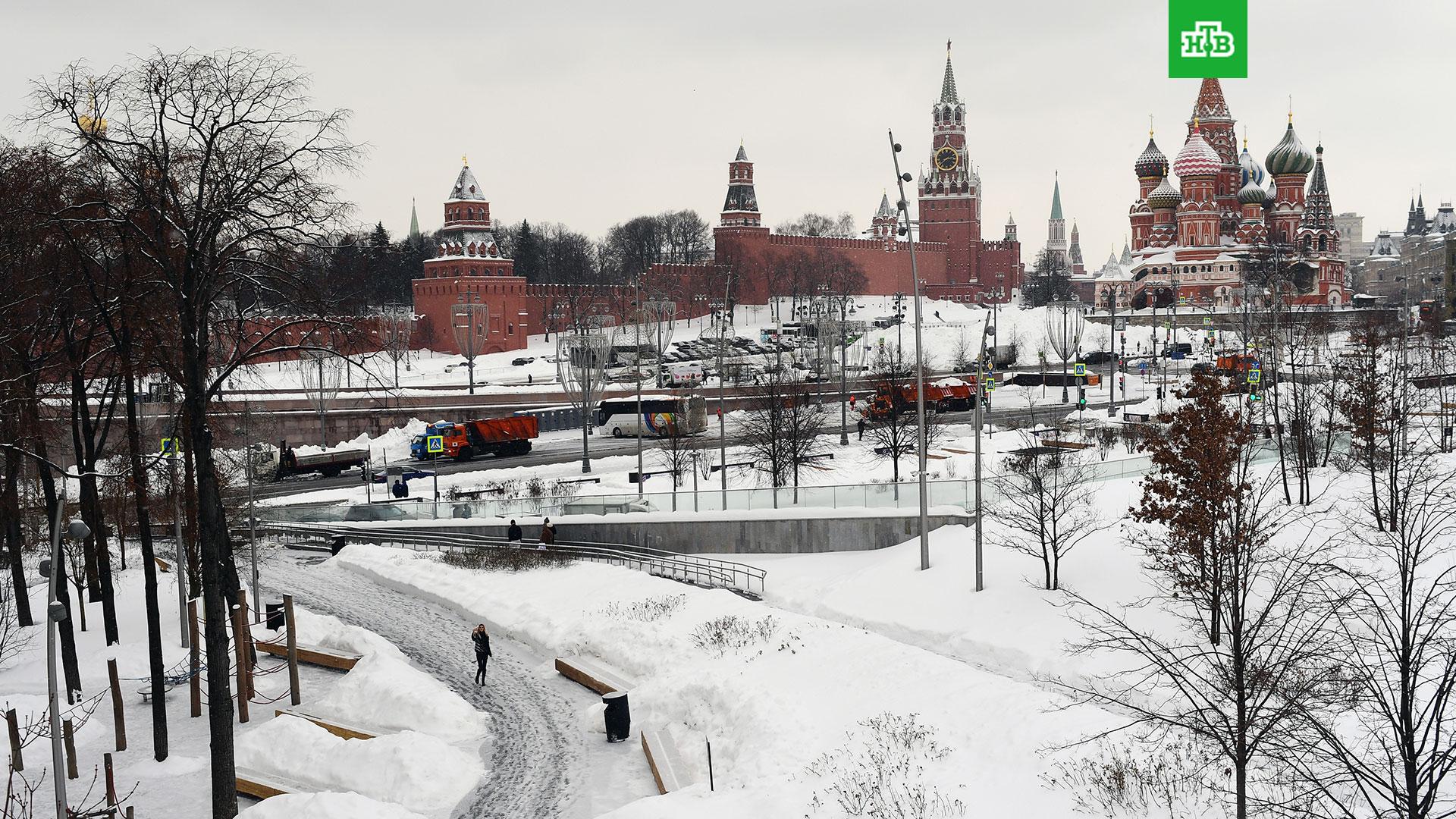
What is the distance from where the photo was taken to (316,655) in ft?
83.0

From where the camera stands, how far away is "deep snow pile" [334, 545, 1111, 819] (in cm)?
1602

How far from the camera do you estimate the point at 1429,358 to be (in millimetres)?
64062

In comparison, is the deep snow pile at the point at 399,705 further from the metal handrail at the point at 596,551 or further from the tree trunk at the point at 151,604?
the metal handrail at the point at 596,551

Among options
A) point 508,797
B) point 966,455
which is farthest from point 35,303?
point 966,455

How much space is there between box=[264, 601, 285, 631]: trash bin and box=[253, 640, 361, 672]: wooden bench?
47.0 inches

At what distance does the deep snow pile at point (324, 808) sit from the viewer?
14.7 m

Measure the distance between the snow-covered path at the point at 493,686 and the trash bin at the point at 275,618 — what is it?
1.66m

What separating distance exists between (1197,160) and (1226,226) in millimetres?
7501

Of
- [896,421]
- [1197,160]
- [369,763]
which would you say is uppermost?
[1197,160]

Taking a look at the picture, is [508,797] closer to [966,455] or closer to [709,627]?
[709,627]

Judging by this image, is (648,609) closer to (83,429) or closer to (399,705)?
(399,705)

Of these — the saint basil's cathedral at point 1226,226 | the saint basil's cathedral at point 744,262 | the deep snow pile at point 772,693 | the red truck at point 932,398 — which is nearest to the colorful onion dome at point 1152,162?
the saint basil's cathedral at point 1226,226

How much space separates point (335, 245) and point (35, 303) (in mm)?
8104

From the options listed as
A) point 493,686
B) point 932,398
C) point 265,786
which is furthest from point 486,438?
point 265,786
